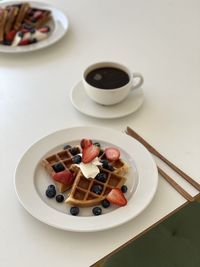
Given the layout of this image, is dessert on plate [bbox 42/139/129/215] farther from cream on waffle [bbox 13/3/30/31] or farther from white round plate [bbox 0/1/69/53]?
cream on waffle [bbox 13/3/30/31]

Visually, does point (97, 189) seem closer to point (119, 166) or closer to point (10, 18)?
point (119, 166)

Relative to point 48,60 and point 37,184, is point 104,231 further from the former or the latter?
point 48,60

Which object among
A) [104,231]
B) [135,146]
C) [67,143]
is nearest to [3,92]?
[67,143]

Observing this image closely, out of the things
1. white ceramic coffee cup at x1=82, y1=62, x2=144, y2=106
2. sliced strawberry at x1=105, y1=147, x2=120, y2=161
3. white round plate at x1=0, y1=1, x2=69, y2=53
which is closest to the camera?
sliced strawberry at x1=105, y1=147, x2=120, y2=161

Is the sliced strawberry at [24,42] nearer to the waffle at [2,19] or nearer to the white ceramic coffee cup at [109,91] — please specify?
the waffle at [2,19]

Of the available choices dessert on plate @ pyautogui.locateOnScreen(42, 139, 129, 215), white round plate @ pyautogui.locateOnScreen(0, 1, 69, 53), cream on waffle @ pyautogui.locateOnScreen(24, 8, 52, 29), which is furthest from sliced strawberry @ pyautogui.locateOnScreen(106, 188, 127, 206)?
cream on waffle @ pyautogui.locateOnScreen(24, 8, 52, 29)

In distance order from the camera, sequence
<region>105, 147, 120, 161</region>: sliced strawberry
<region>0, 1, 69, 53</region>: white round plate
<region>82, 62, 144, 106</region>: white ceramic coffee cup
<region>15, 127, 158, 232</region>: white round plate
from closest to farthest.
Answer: <region>15, 127, 158, 232</region>: white round plate
<region>105, 147, 120, 161</region>: sliced strawberry
<region>82, 62, 144, 106</region>: white ceramic coffee cup
<region>0, 1, 69, 53</region>: white round plate

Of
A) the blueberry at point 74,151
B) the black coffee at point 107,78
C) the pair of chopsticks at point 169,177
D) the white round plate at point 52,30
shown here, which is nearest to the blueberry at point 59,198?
the blueberry at point 74,151
